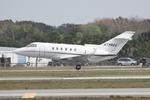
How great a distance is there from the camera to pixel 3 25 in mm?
175500

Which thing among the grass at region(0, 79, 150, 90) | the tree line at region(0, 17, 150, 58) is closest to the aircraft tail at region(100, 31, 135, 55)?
the tree line at region(0, 17, 150, 58)

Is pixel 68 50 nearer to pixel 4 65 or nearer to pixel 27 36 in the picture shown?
pixel 4 65

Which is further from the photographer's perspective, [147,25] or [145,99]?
[147,25]

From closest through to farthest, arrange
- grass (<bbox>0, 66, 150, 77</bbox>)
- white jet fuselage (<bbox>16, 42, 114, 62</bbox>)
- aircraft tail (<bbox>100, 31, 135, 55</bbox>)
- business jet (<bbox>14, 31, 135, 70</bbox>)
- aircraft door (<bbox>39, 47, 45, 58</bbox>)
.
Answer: grass (<bbox>0, 66, 150, 77</bbox>)
aircraft door (<bbox>39, 47, 45, 58</bbox>)
white jet fuselage (<bbox>16, 42, 114, 62</bbox>)
business jet (<bbox>14, 31, 135, 70</bbox>)
aircraft tail (<bbox>100, 31, 135, 55</bbox>)

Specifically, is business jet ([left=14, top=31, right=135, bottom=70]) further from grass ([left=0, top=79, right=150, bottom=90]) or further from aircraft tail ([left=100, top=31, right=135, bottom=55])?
grass ([left=0, top=79, right=150, bottom=90])

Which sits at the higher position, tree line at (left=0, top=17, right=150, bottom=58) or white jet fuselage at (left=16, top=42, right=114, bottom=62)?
tree line at (left=0, top=17, right=150, bottom=58)

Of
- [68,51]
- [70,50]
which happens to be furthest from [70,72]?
[70,50]

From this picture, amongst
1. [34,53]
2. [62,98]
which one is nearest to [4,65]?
[34,53]

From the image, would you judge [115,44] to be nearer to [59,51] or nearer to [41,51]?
[59,51]

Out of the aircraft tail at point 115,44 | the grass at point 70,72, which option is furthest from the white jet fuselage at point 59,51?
the grass at point 70,72

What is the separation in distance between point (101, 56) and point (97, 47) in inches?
74.0

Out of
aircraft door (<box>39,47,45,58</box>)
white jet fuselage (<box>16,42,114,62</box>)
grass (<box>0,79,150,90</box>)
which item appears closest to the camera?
grass (<box>0,79,150,90</box>)

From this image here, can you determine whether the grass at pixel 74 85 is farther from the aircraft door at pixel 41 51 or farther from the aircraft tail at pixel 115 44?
the aircraft tail at pixel 115 44

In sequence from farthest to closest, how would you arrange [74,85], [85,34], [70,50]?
1. [85,34]
2. [70,50]
3. [74,85]
